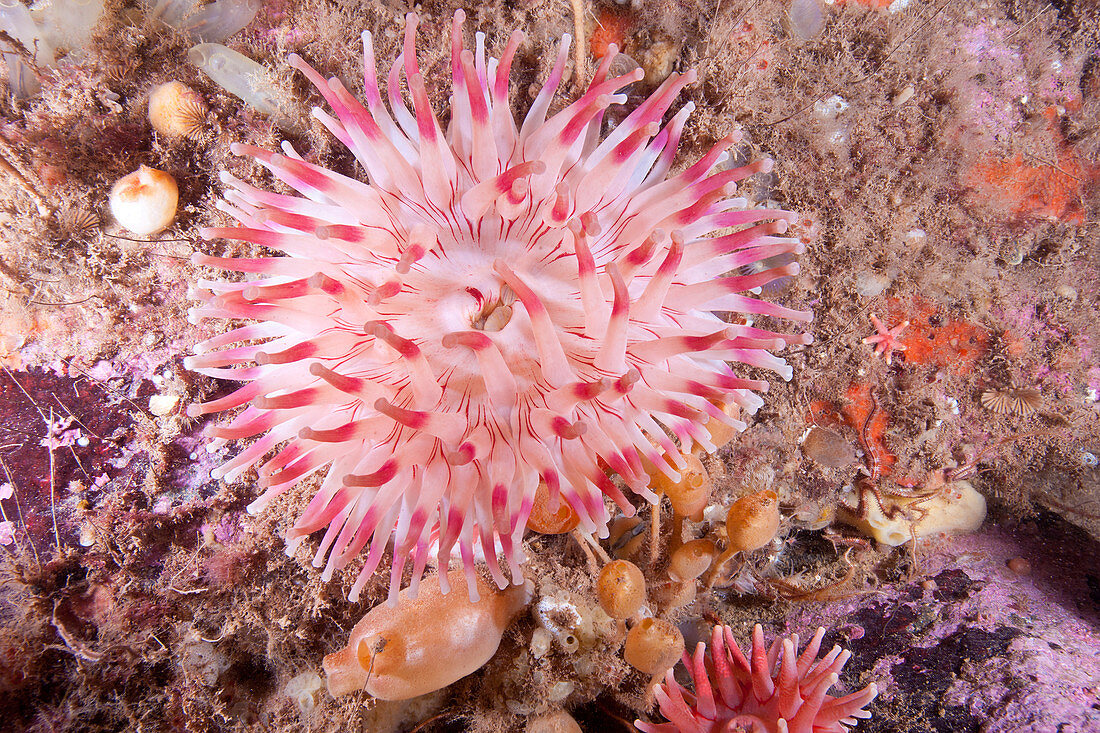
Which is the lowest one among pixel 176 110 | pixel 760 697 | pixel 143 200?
pixel 760 697

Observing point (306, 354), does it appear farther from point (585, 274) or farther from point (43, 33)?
point (43, 33)

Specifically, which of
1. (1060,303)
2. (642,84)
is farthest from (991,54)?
(642,84)

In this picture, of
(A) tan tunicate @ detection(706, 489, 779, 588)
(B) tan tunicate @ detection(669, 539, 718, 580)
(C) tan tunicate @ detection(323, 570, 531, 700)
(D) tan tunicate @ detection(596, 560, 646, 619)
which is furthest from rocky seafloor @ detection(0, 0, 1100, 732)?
(A) tan tunicate @ detection(706, 489, 779, 588)

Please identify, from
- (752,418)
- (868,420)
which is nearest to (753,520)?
(752,418)

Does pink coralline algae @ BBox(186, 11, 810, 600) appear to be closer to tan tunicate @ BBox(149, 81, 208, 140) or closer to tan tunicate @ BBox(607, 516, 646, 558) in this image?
tan tunicate @ BBox(149, 81, 208, 140)

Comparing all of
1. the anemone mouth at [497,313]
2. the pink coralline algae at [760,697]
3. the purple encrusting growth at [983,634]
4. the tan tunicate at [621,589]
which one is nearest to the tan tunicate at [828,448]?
the purple encrusting growth at [983,634]

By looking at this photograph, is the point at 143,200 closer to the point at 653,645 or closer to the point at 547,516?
the point at 547,516
